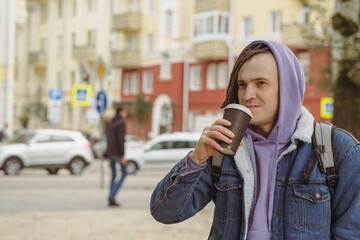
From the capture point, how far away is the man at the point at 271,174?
2.94 m

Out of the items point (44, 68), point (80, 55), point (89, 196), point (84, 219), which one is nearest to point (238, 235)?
point (84, 219)

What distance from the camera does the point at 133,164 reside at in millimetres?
30219

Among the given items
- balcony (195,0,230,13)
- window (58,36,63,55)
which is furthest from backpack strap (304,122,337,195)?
window (58,36,63,55)

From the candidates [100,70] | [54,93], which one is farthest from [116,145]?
[54,93]

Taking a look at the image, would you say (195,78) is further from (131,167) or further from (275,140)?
(275,140)

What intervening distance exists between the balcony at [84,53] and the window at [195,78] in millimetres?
12241

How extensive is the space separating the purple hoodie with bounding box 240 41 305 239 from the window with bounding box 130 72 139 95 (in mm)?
55017

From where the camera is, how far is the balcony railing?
2685 inches

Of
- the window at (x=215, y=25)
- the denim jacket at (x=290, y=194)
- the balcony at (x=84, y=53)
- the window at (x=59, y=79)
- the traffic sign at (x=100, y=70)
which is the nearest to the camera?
the denim jacket at (x=290, y=194)

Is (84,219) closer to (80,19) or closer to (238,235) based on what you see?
(238,235)

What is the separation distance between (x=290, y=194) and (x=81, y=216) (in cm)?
1067

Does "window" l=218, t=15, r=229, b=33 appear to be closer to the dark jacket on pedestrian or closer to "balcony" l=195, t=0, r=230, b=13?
"balcony" l=195, t=0, r=230, b=13

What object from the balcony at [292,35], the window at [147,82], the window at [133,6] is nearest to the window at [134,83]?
the window at [147,82]

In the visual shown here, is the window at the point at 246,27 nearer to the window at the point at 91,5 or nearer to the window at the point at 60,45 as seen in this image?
the window at the point at 91,5
